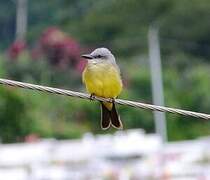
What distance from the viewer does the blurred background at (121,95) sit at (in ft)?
72.0

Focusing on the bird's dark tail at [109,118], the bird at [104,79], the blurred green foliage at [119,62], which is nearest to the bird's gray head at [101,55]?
the bird at [104,79]

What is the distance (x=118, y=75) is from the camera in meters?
9.45

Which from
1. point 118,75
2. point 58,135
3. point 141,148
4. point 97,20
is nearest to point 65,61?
point 58,135

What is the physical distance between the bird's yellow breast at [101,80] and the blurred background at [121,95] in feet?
17.3

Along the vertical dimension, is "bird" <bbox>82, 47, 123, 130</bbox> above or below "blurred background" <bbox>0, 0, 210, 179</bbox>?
below

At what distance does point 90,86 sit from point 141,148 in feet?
46.3

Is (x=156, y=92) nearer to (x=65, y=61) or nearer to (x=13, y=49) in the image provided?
(x=65, y=61)

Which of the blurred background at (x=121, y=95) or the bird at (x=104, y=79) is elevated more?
the blurred background at (x=121, y=95)

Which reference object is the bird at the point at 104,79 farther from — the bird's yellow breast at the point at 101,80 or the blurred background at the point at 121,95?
the blurred background at the point at 121,95

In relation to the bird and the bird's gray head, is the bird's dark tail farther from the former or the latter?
the bird's gray head

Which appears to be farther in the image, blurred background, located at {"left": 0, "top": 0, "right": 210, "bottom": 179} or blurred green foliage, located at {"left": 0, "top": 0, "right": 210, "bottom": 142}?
blurred green foliage, located at {"left": 0, "top": 0, "right": 210, "bottom": 142}

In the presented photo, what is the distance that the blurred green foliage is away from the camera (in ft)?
100

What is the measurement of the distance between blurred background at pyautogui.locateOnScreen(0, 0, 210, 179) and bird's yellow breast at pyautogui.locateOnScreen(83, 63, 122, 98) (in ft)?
17.3

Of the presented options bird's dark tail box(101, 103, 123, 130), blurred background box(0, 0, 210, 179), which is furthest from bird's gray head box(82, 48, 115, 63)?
blurred background box(0, 0, 210, 179)
